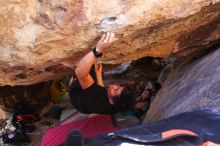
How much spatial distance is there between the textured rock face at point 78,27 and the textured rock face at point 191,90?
31 cm

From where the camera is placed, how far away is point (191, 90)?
2.72 metres

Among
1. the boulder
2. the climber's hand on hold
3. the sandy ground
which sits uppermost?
the climber's hand on hold

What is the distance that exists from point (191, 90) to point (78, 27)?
972 millimetres

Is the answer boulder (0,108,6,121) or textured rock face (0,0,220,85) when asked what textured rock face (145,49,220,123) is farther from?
boulder (0,108,6,121)

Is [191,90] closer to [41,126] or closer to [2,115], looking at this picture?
[41,126]

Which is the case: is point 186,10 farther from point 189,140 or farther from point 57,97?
point 57,97

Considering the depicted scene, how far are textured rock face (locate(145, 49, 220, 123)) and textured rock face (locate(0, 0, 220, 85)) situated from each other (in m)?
0.31

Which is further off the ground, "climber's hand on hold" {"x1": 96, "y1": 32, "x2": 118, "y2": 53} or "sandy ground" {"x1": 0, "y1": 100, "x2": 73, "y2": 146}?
"climber's hand on hold" {"x1": 96, "y1": 32, "x2": 118, "y2": 53}

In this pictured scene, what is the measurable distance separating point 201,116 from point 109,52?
75cm

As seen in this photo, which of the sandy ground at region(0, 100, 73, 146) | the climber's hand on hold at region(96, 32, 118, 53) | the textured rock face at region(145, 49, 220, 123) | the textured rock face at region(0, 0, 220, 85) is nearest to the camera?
the textured rock face at region(0, 0, 220, 85)

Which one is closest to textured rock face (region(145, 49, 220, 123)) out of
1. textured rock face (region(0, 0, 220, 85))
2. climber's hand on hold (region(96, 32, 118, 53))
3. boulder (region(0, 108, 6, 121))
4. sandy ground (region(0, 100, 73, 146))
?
textured rock face (region(0, 0, 220, 85))

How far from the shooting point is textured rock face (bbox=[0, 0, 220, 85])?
2125 millimetres

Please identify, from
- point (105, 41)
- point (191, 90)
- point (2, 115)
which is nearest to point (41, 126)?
point (2, 115)

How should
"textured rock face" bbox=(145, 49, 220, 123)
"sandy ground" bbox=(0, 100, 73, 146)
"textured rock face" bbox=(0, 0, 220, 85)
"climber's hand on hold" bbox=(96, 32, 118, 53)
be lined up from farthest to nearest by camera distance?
"sandy ground" bbox=(0, 100, 73, 146) < "textured rock face" bbox=(145, 49, 220, 123) < "climber's hand on hold" bbox=(96, 32, 118, 53) < "textured rock face" bbox=(0, 0, 220, 85)
